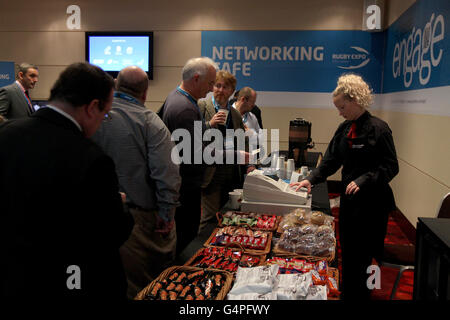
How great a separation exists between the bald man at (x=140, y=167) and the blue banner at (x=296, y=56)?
4.53m

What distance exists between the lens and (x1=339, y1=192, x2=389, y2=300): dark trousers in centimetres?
244

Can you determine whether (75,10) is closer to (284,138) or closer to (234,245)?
(284,138)

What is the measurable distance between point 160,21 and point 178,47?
0.53 metres

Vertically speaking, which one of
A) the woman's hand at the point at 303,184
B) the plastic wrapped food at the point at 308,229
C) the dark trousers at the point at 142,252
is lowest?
the dark trousers at the point at 142,252

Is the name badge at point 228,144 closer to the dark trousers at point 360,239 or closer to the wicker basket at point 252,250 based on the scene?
the dark trousers at point 360,239

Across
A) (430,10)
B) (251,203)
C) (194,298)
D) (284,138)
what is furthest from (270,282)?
(284,138)

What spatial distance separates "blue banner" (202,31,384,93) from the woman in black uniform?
3.90m

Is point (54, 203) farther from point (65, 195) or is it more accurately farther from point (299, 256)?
point (299, 256)

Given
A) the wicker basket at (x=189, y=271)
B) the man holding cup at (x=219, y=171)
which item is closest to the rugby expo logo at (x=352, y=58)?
the man holding cup at (x=219, y=171)

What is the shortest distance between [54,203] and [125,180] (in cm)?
101

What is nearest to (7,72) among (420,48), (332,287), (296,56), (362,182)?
(296,56)

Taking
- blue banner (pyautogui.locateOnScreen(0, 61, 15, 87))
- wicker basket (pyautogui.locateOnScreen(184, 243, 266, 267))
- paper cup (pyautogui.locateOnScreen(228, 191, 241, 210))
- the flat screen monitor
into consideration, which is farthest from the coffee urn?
blue banner (pyautogui.locateOnScreen(0, 61, 15, 87))

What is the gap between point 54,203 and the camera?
1027mm

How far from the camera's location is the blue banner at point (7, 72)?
6707 mm
